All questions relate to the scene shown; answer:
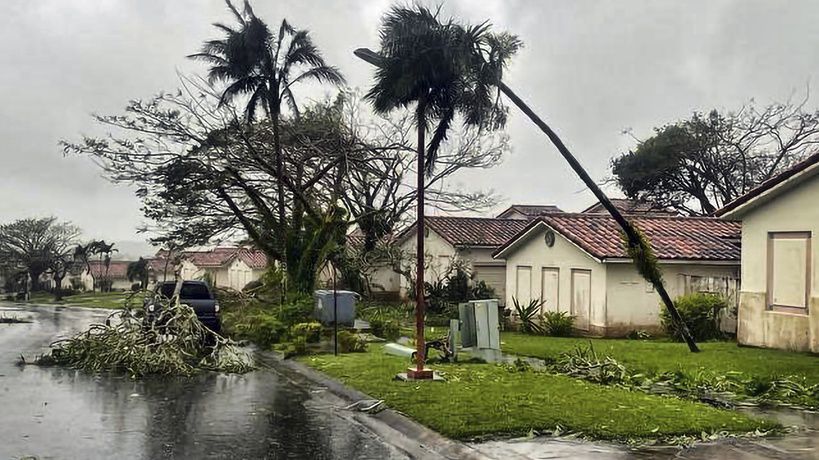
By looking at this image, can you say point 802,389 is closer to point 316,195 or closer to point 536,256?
point 536,256

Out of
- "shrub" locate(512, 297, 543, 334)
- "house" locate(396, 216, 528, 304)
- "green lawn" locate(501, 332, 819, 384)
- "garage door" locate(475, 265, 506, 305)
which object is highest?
"house" locate(396, 216, 528, 304)

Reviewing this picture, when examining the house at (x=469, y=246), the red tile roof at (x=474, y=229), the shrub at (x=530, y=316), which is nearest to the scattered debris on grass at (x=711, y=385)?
the shrub at (x=530, y=316)

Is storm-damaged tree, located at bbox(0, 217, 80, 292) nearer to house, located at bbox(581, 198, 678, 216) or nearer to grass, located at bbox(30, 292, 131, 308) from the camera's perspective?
grass, located at bbox(30, 292, 131, 308)

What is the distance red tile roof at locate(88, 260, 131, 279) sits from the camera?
9432cm

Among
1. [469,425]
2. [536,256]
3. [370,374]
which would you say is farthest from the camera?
[536,256]

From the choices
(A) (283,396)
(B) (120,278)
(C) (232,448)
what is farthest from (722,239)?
(B) (120,278)

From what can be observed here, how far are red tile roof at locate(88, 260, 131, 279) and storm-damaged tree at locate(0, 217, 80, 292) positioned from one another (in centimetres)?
600

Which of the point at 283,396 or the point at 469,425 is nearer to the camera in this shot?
the point at 469,425

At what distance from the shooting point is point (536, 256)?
28.2 m

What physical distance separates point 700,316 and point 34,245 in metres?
79.0

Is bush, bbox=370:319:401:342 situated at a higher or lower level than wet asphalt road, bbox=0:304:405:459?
higher

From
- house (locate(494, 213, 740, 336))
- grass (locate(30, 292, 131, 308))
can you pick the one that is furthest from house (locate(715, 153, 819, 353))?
grass (locate(30, 292, 131, 308))

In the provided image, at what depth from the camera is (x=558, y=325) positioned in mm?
25219

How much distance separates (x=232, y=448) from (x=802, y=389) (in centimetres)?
904
